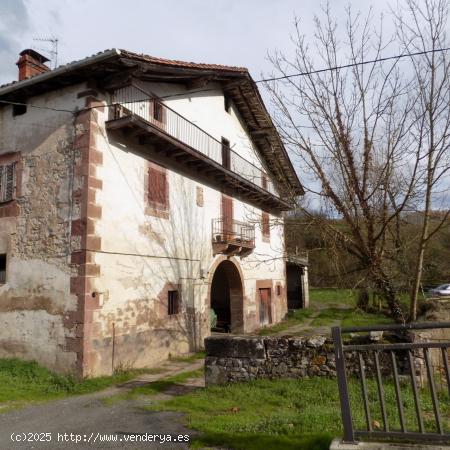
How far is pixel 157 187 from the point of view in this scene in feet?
36.6

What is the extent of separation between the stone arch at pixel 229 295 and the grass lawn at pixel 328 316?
1135 mm

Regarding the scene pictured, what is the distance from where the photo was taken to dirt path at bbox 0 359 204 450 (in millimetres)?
5020

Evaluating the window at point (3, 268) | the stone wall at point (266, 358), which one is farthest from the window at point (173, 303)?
the stone wall at point (266, 358)

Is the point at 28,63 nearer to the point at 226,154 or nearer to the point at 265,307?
the point at 226,154

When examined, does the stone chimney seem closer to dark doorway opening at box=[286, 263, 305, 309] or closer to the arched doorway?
the arched doorway

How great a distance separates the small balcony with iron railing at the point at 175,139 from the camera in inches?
384

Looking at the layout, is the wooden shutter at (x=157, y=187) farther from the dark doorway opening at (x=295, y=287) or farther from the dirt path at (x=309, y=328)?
the dark doorway opening at (x=295, y=287)

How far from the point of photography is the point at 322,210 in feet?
27.4

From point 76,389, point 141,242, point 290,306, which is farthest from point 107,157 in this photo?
point 290,306

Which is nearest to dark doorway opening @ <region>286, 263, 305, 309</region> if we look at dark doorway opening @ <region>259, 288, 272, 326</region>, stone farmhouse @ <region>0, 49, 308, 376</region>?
dark doorway opening @ <region>259, 288, 272, 326</region>

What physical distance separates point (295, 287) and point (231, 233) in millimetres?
13465

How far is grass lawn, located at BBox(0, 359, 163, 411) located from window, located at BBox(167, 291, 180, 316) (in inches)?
97.8

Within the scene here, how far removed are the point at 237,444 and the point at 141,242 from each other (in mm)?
6539

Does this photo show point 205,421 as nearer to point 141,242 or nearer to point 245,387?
point 245,387
